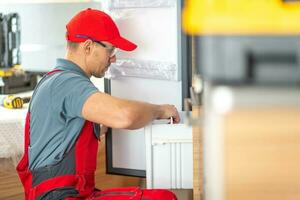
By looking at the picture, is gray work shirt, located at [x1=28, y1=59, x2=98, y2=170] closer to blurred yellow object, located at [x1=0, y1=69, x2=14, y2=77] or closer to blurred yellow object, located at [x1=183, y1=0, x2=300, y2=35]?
blurred yellow object, located at [x1=183, y1=0, x2=300, y2=35]

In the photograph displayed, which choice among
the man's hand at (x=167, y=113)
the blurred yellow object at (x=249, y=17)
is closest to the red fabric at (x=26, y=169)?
the man's hand at (x=167, y=113)

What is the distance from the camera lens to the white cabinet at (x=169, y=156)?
67.6 inches

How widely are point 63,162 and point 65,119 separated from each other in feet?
0.44

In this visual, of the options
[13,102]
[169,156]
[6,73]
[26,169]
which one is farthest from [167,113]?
[6,73]

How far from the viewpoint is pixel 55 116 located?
63.1 inches

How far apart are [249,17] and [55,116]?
1117mm

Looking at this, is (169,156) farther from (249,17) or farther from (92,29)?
(249,17)

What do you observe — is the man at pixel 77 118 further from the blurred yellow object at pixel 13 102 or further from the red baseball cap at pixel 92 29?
the blurred yellow object at pixel 13 102

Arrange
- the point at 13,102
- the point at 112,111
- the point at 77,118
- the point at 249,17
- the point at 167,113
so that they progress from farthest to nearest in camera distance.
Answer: the point at 13,102 → the point at 167,113 → the point at 77,118 → the point at 112,111 → the point at 249,17

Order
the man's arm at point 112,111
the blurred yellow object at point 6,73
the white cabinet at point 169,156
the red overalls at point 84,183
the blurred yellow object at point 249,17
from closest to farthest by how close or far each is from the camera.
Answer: the blurred yellow object at point 249,17 < the man's arm at point 112,111 < the red overalls at point 84,183 < the white cabinet at point 169,156 < the blurred yellow object at point 6,73

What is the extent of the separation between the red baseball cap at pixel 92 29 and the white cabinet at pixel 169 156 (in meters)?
0.32

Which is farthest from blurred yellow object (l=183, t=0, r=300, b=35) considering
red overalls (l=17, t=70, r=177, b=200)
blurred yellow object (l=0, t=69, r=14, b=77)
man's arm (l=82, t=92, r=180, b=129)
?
blurred yellow object (l=0, t=69, r=14, b=77)

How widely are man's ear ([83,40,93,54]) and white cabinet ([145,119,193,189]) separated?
0.31 m

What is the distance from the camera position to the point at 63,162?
1.63m
